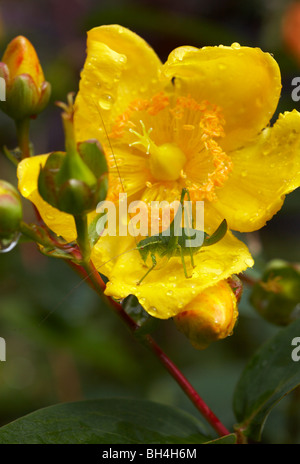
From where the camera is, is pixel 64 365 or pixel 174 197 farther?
pixel 64 365

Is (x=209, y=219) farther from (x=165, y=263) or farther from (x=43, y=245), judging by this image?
(x=43, y=245)

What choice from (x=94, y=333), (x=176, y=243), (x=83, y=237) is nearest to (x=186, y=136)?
(x=176, y=243)

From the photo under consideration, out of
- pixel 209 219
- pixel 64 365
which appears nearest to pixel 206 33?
pixel 209 219

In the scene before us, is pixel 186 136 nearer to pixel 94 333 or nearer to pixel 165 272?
pixel 165 272

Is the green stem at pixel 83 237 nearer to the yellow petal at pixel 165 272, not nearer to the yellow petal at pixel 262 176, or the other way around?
the yellow petal at pixel 165 272

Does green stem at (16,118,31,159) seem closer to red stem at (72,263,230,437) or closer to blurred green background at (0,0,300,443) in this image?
red stem at (72,263,230,437)

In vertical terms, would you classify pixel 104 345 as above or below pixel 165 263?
below
